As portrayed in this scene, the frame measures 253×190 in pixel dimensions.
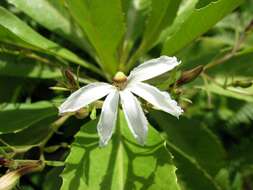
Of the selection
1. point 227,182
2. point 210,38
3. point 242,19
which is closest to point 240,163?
point 227,182

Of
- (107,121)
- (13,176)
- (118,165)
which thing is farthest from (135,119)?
(13,176)

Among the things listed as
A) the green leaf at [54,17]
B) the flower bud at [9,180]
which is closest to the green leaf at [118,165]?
the flower bud at [9,180]

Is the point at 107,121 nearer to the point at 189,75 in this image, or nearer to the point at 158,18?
the point at 189,75

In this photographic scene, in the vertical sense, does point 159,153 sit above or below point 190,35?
below

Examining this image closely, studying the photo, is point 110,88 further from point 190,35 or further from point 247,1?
point 247,1

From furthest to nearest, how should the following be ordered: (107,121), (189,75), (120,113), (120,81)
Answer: (120,113) → (189,75) → (120,81) → (107,121)

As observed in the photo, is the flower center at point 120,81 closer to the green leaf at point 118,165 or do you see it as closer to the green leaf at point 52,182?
the green leaf at point 118,165

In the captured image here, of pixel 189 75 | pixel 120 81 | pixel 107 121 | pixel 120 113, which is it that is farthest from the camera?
pixel 120 113
